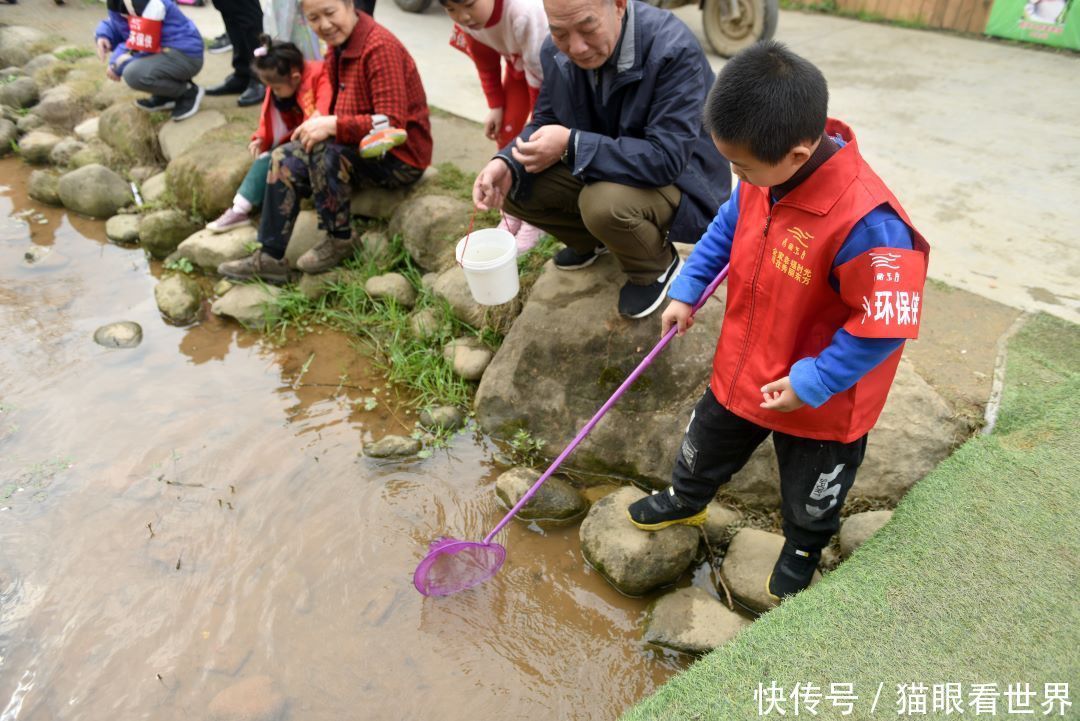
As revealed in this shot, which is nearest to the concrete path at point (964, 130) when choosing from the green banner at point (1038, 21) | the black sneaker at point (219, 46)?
the green banner at point (1038, 21)

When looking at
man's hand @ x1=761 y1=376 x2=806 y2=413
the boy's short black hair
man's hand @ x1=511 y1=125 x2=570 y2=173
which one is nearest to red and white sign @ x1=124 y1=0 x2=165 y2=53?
man's hand @ x1=511 y1=125 x2=570 y2=173

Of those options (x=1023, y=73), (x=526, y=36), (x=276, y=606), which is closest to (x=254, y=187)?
(x=526, y=36)

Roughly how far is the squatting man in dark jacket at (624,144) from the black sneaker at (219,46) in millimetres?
4673

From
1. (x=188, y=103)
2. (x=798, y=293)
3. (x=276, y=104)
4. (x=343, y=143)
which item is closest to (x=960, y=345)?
(x=798, y=293)

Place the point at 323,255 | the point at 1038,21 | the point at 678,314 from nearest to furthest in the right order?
the point at 678,314 < the point at 323,255 < the point at 1038,21

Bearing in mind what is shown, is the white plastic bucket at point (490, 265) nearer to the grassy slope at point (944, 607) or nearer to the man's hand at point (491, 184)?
the man's hand at point (491, 184)

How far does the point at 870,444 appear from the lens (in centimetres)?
243

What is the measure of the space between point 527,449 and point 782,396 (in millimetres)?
1380

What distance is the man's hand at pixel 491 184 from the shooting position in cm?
249

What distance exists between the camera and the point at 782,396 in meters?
1.70

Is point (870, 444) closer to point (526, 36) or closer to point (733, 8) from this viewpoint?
point (526, 36)

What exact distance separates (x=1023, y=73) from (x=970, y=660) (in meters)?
5.08

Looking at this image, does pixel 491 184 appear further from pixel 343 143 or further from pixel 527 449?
pixel 343 143

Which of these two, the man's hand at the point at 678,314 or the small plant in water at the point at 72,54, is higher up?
the man's hand at the point at 678,314
